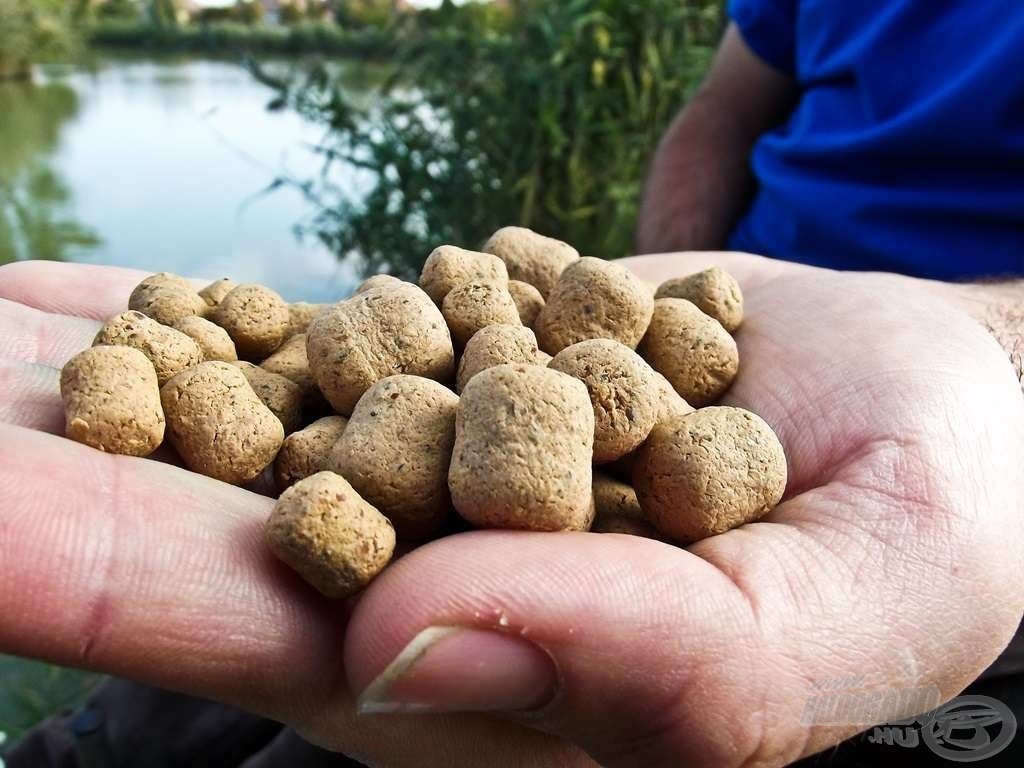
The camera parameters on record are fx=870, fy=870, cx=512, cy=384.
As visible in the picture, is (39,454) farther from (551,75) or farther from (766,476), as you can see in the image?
(551,75)

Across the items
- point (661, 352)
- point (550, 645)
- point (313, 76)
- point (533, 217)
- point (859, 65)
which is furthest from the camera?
point (533, 217)

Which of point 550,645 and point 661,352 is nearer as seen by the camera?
point 550,645

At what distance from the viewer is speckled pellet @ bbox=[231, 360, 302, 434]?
3.31ft

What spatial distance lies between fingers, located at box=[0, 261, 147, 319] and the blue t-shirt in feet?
4.11

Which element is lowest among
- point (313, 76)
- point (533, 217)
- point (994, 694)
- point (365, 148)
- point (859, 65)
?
point (994, 694)

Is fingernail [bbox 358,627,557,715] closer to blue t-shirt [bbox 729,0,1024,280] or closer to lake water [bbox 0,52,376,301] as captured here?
blue t-shirt [bbox 729,0,1024,280]

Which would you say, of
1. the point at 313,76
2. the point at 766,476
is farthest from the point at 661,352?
the point at 313,76

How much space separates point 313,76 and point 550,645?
2.03m

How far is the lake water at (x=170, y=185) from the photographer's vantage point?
2873 millimetres

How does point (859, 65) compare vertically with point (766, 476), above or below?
above

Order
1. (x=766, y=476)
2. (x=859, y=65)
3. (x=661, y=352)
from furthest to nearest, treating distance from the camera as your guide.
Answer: (x=859, y=65) < (x=661, y=352) < (x=766, y=476)

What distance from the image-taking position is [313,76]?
7.57ft

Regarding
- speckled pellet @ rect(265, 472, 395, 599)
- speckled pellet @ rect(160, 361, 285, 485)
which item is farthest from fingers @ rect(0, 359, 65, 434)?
speckled pellet @ rect(265, 472, 395, 599)

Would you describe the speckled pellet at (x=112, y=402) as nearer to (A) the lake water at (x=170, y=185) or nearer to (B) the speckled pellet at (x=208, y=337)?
(B) the speckled pellet at (x=208, y=337)
